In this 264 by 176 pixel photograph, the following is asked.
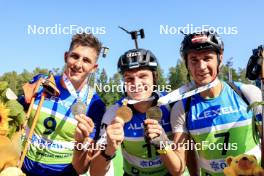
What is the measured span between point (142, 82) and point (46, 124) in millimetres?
1751

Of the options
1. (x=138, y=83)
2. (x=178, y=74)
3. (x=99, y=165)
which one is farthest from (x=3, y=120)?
(x=178, y=74)

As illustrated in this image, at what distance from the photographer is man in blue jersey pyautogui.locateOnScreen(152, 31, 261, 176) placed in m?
4.40

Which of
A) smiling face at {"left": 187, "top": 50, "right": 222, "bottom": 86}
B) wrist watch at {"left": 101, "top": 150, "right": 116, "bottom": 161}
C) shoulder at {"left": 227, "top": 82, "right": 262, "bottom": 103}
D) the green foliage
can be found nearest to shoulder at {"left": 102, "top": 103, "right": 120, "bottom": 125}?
wrist watch at {"left": 101, "top": 150, "right": 116, "bottom": 161}

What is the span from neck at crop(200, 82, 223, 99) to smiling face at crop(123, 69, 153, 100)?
72cm

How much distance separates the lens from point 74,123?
5.52 meters

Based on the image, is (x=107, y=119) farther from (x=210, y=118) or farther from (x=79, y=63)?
(x=210, y=118)

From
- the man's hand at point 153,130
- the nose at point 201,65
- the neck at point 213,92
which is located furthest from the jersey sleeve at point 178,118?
the man's hand at point 153,130

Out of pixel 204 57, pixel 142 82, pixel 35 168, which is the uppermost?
pixel 204 57

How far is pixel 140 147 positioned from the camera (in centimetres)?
493

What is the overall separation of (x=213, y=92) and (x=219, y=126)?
19.3 inches

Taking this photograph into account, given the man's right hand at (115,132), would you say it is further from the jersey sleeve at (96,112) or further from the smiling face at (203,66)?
the jersey sleeve at (96,112)

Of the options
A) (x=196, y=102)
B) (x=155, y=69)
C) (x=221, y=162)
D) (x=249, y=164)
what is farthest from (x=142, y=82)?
(x=249, y=164)

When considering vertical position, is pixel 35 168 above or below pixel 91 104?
below

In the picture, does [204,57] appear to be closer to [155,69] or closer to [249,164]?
[155,69]
